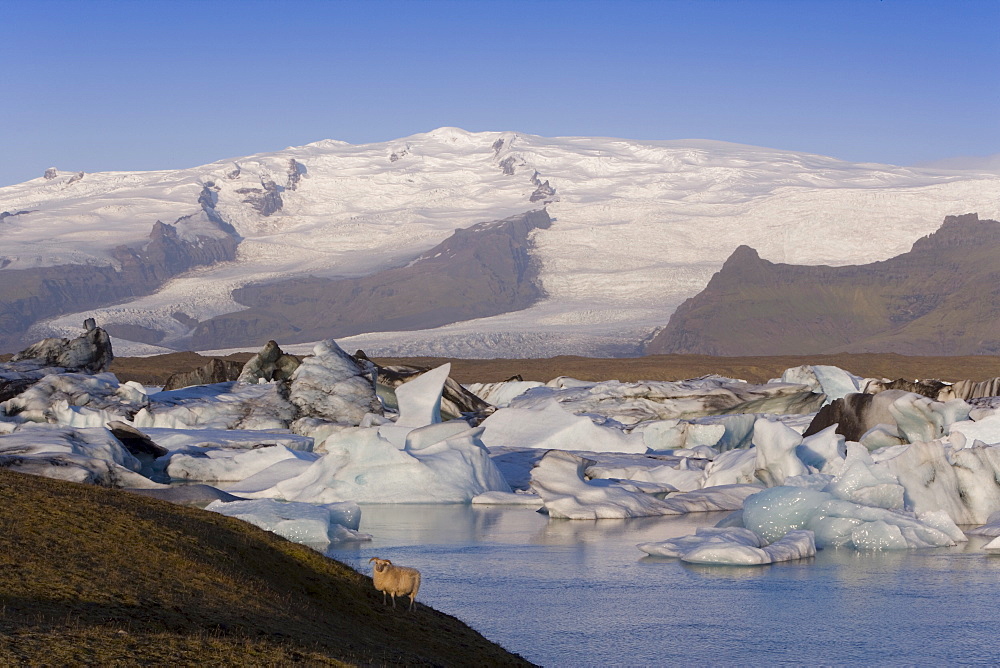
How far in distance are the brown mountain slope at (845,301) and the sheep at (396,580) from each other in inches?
4810

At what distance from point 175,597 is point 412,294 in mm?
182535

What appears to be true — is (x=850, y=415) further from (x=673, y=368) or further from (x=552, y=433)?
(x=673, y=368)

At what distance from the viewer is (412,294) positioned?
18862cm

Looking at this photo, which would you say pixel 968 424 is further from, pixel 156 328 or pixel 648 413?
pixel 156 328

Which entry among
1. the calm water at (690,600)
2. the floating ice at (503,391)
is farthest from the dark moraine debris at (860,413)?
the floating ice at (503,391)

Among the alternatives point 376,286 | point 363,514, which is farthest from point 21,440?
point 376,286

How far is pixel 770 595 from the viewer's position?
36.4 feet

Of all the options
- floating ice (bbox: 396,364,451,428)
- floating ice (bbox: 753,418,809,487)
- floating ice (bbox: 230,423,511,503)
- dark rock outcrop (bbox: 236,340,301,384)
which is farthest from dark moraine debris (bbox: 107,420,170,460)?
dark rock outcrop (bbox: 236,340,301,384)

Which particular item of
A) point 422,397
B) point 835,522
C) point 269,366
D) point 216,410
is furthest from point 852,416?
point 269,366

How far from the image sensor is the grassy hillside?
18.3ft

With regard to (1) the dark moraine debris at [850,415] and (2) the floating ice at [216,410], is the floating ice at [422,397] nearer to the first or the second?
(2) the floating ice at [216,410]

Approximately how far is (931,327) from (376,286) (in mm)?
93106

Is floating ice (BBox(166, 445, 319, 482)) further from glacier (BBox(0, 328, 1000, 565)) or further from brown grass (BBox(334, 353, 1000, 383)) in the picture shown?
brown grass (BBox(334, 353, 1000, 383))

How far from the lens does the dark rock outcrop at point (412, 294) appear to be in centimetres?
17888
